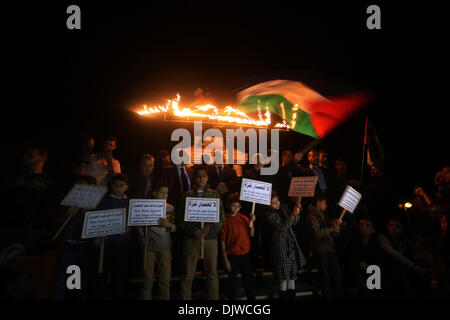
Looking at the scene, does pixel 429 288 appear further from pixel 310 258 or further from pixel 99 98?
pixel 99 98

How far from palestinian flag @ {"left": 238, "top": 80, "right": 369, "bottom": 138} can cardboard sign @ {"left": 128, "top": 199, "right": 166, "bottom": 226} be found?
3520 millimetres

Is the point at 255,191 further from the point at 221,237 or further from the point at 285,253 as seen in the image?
the point at 285,253

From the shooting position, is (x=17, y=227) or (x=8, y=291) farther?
(x=17, y=227)

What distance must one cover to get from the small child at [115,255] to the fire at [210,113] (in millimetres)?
4137

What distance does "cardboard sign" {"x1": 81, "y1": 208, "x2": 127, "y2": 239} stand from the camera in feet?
12.9

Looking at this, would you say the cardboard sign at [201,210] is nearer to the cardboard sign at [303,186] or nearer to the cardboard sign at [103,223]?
the cardboard sign at [103,223]

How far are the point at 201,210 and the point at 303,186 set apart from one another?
6.22 feet

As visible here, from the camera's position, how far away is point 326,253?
4984mm

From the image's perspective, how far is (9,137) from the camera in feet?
20.4

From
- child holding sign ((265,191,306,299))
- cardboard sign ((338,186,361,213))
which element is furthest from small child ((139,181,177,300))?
cardboard sign ((338,186,361,213))

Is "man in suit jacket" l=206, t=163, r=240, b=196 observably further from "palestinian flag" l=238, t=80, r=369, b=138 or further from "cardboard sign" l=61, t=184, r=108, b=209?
"cardboard sign" l=61, t=184, r=108, b=209
